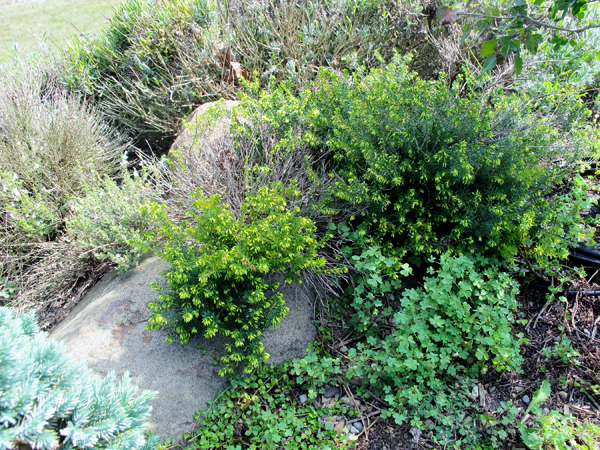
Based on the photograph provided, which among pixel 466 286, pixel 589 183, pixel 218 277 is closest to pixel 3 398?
pixel 218 277

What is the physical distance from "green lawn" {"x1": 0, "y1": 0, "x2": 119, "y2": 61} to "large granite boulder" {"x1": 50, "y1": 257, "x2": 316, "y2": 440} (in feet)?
22.2

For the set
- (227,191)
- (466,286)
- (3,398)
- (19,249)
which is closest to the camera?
(3,398)

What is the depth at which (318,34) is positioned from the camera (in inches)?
183

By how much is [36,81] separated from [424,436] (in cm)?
522

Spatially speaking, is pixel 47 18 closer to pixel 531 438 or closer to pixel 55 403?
pixel 55 403

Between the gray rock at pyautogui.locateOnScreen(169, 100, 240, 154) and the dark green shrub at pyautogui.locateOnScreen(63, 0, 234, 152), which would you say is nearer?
the gray rock at pyautogui.locateOnScreen(169, 100, 240, 154)

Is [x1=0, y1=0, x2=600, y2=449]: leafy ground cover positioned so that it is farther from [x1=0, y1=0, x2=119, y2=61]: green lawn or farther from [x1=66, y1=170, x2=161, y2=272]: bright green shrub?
[x1=0, y1=0, x2=119, y2=61]: green lawn

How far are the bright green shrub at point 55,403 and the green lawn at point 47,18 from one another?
7.80 metres

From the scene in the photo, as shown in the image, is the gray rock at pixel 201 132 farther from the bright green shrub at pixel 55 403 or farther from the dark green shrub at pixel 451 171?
the bright green shrub at pixel 55 403

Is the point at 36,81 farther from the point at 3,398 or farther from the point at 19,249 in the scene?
the point at 3,398

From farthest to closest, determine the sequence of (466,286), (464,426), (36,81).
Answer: (36,81) → (466,286) → (464,426)

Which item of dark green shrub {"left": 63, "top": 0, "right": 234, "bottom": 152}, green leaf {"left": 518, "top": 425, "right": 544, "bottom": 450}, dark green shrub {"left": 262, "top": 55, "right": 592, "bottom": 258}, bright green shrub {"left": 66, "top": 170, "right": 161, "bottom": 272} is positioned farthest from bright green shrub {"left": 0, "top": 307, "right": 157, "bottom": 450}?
dark green shrub {"left": 63, "top": 0, "right": 234, "bottom": 152}

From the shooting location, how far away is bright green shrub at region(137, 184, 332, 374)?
2367mm

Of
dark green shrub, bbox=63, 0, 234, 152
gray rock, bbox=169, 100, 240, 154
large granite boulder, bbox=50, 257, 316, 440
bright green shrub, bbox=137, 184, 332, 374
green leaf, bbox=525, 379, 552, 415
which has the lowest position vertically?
green leaf, bbox=525, 379, 552, 415
